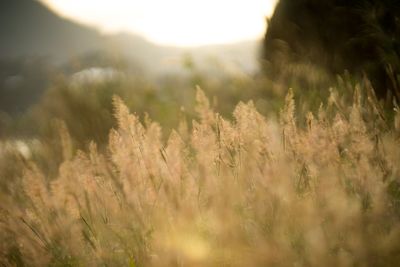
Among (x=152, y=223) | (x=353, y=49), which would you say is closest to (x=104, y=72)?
(x=353, y=49)

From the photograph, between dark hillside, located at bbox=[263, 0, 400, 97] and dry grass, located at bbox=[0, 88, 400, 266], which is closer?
dry grass, located at bbox=[0, 88, 400, 266]

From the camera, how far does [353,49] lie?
160 inches

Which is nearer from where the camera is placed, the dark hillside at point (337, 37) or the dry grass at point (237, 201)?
the dry grass at point (237, 201)

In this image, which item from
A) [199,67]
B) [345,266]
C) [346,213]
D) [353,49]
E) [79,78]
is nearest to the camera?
[345,266]

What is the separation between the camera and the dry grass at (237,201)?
162 centimetres

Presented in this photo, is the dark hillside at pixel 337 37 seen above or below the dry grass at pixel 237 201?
above

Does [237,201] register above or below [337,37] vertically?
below

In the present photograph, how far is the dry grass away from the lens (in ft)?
5.31

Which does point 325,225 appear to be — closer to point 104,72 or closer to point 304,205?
point 304,205

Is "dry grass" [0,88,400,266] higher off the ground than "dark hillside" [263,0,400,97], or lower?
lower

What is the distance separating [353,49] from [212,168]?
2.73 m

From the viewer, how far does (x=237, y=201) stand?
1.85 metres

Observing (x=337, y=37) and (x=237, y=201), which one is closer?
(x=237, y=201)

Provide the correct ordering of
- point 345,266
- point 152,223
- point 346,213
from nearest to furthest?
point 345,266 → point 346,213 → point 152,223
